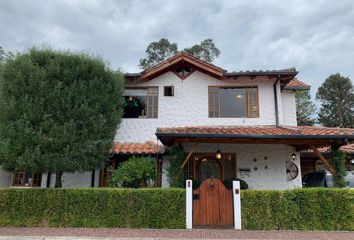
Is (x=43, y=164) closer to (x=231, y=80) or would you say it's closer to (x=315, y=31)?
(x=231, y=80)

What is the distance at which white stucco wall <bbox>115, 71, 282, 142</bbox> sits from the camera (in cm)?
1346

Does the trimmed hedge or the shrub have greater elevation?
the shrub

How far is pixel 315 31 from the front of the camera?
18.0 meters

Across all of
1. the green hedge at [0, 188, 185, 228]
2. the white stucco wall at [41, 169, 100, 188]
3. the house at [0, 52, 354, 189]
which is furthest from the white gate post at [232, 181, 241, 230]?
the white stucco wall at [41, 169, 100, 188]

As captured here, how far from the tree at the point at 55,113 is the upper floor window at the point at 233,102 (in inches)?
211

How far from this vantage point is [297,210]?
29.5 ft

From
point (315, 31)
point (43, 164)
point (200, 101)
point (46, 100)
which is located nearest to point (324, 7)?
point (315, 31)

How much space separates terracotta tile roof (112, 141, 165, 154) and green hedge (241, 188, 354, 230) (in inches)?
191

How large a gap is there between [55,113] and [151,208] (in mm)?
5247

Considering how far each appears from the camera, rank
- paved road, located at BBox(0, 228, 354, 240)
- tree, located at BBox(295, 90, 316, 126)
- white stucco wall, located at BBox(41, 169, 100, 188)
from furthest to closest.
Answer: tree, located at BBox(295, 90, 316, 126), white stucco wall, located at BBox(41, 169, 100, 188), paved road, located at BBox(0, 228, 354, 240)

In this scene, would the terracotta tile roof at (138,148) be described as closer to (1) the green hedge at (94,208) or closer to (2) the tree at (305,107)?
(1) the green hedge at (94,208)

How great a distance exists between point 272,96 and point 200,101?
3.80m

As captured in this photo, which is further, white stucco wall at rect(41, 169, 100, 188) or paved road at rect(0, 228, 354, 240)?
white stucco wall at rect(41, 169, 100, 188)

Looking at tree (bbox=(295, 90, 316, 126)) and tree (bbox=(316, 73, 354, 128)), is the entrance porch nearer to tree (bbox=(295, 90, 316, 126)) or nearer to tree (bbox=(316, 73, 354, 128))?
tree (bbox=(295, 90, 316, 126))
